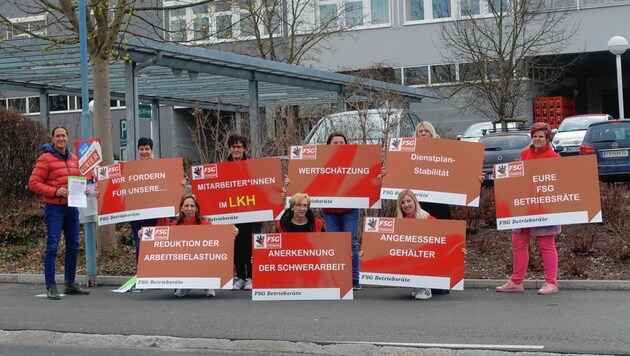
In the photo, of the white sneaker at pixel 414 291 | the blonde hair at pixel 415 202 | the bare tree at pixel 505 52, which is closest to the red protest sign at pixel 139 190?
the blonde hair at pixel 415 202

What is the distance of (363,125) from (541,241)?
154 inches

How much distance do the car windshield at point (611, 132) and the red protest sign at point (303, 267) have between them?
458 inches

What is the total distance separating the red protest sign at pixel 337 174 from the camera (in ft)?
39.2

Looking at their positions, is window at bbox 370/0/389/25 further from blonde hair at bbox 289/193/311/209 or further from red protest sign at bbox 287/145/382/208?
blonde hair at bbox 289/193/311/209

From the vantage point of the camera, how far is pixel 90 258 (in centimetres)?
1312

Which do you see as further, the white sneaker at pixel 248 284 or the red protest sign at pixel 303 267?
the white sneaker at pixel 248 284

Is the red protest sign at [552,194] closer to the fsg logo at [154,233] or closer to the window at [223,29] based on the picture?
the fsg logo at [154,233]

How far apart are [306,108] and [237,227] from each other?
21.0 ft

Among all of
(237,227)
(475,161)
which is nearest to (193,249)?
(237,227)

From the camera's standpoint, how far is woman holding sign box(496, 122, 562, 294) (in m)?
11.2

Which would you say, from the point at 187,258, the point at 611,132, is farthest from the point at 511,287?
the point at 611,132

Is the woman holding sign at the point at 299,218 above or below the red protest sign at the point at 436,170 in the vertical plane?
below

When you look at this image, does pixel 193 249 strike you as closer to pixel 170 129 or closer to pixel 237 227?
pixel 237 227

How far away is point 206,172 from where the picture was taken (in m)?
12.5
